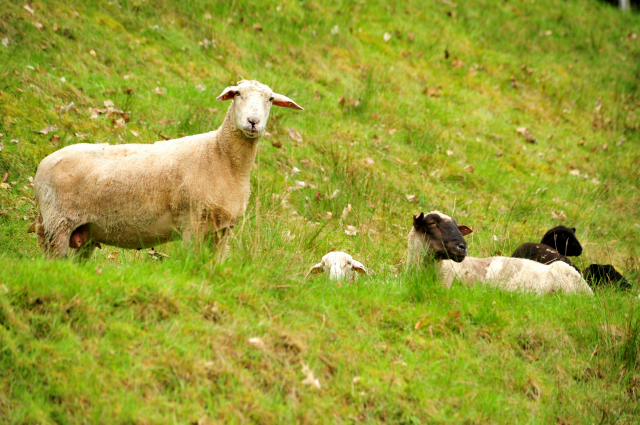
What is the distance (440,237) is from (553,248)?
219cm

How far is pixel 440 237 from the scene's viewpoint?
622cm

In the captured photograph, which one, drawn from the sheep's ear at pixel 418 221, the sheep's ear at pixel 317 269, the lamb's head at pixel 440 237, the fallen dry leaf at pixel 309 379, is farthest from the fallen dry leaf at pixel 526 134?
the fallen dry leaf at pixel 309 379

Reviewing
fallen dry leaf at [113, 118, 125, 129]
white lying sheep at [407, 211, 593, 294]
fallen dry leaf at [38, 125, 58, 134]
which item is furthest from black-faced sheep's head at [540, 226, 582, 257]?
fallen dry leaf at [38, 125, 58, 134]

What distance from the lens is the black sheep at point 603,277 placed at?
6.61 meters

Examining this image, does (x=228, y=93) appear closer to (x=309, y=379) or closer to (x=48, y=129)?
(x=309, y=379)

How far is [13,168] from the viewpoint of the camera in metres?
7.31

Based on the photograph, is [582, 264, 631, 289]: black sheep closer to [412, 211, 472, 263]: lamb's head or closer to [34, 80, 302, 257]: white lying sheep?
[412, 211, 472, 263]: lamb's head

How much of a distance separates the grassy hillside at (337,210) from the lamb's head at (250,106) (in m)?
0.91

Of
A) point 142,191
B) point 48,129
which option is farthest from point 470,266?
point 48,129

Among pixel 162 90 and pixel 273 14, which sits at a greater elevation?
pixel 273 14

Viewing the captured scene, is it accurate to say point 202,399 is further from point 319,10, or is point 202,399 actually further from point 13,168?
point 319,10

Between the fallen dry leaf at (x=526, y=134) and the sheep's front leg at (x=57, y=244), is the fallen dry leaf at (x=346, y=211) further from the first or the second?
the fallen dry leaf at (x=526, y=134)

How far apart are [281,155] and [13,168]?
3850 mm

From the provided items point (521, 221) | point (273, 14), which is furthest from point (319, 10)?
point (521, 221)
